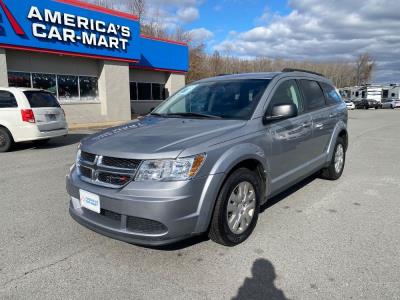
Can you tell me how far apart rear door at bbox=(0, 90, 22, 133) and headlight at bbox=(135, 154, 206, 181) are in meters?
7.92

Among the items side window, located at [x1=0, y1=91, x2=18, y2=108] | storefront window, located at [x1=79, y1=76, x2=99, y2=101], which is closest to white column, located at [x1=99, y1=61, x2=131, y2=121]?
storefront window, located at [x1=79, y1=76, x2=99, y2=101]

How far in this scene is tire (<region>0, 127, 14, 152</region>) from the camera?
9.76m

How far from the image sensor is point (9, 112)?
966 centimetres

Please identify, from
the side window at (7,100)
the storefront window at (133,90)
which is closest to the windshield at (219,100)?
the side window at (7,100)

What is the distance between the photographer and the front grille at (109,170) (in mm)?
3160

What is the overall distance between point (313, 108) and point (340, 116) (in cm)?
130

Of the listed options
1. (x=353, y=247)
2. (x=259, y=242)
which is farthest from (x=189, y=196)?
(x=353, y=247)

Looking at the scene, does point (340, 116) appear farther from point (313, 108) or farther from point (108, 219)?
point (108, 219)

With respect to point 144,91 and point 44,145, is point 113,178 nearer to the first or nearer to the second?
point 44,145

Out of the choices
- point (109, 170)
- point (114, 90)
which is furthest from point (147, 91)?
point (109, 170)

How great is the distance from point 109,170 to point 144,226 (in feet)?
1.99

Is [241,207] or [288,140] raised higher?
[288,140]

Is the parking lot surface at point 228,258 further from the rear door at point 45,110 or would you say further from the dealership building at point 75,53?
the dealership building at point 75,53

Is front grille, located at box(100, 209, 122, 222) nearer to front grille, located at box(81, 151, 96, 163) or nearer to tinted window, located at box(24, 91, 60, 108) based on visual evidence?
front grille, located at box(81, 151, 96, 163)
